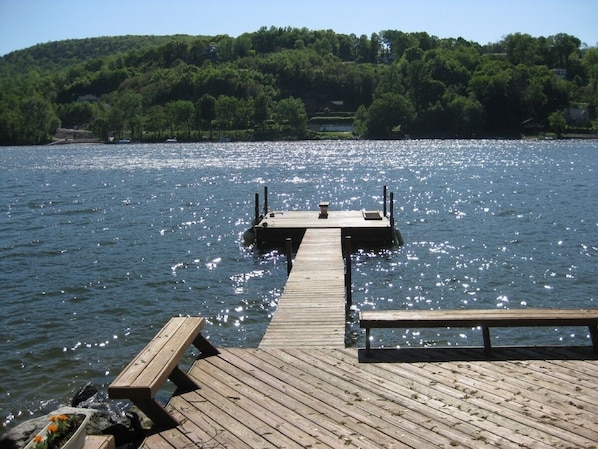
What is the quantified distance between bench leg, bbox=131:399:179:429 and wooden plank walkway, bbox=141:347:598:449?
0.48 ft

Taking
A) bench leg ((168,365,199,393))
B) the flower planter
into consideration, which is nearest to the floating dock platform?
bench leg ((168,365,199,393))

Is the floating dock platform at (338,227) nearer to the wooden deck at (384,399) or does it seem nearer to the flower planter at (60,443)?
the wooden deck at (384,399)

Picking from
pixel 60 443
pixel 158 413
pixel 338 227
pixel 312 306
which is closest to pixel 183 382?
pixel 158 413

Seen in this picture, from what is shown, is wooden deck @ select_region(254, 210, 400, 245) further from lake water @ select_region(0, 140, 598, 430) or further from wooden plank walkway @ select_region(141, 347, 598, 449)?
wooden plank walkway @ select_region(141, 347, 598, 449)

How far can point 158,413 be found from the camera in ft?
26.0

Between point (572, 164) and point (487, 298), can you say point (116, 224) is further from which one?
point (572, 164)

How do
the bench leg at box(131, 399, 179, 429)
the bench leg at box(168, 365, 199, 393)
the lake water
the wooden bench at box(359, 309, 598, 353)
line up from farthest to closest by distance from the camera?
the lake water < the wooden bench at box(359, 309, 598, 353) < the bench leg at box(168, 365, 199, 393) < the bench leg at box(131, 399, 179, 429)

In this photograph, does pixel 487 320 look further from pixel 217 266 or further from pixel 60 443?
pixel 217 266

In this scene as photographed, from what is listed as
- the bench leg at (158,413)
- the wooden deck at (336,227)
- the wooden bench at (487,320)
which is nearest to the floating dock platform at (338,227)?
the wooden deck at (336,227)

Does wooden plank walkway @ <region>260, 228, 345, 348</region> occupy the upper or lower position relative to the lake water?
upper

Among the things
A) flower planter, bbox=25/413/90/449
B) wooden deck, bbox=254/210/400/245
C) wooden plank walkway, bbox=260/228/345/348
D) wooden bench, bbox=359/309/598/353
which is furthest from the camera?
wooden deck, bbox=254/210/400/245

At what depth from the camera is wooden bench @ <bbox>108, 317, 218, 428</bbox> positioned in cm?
756

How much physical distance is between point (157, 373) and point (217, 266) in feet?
54.9

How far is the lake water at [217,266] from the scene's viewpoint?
15.8m
